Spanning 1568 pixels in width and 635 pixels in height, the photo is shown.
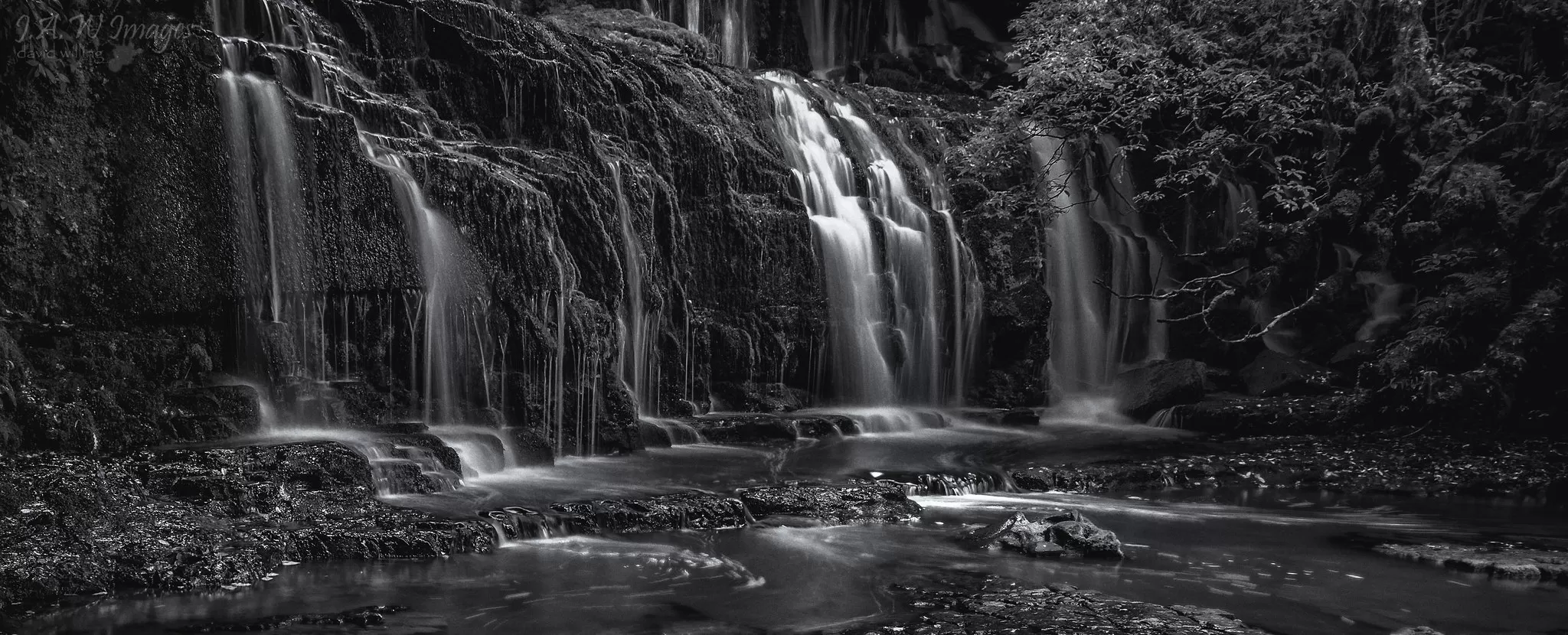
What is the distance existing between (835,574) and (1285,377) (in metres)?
11.6

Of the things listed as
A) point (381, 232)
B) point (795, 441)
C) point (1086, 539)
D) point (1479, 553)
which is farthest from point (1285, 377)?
point (381, 232)

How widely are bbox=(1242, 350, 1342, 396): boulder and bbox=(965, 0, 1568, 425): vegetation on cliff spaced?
553 millimetres

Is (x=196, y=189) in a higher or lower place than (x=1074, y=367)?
higher

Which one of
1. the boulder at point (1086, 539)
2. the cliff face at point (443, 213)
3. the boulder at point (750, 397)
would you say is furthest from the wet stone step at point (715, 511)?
the boulder at point (750, 397)

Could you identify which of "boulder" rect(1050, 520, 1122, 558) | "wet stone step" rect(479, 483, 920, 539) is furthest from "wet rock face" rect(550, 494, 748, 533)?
"boulder" rect(1050, 520, 1122, 558)

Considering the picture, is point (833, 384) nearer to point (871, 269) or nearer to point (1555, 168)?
point (871, 269)

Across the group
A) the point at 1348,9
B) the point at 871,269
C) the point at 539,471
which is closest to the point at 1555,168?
the point at 1348,9

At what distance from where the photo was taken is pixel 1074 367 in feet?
60.9

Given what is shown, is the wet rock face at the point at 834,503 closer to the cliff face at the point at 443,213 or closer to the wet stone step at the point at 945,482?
the wet stone step at the point at 945,482

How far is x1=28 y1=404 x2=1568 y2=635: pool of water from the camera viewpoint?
5703mm

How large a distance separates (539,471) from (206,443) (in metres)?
2.94

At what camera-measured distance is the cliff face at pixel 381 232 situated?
8.09m

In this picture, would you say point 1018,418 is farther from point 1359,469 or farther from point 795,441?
point 1359,469

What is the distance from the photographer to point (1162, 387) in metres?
16.1
